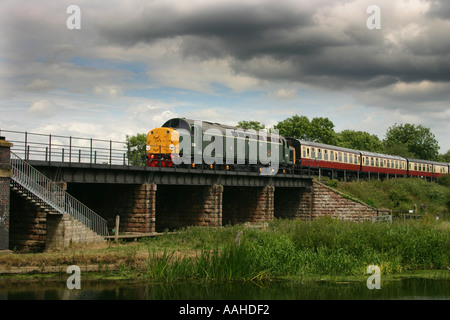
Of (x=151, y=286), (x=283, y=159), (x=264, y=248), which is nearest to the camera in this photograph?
(x=151, y=286)

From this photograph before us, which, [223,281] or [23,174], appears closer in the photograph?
[223,281]

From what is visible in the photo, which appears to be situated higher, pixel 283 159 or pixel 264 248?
pixel 283 159

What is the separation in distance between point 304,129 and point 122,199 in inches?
2328

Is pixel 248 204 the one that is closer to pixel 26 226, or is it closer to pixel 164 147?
pixel 164 147

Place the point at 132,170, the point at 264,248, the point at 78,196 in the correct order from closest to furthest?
1. the point at 264,248
2. the point at 132,170
3. the point at 78,196

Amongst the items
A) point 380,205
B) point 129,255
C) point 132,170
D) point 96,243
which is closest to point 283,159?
point 380,205

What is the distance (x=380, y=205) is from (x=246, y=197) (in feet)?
51.0

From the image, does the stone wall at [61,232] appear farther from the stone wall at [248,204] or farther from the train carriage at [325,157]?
the train carriage at [325,157]

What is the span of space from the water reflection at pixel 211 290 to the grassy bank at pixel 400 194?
111 ft

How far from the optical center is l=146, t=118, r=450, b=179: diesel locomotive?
124 feet

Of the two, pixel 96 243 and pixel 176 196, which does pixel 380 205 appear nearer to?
pixel 176 196

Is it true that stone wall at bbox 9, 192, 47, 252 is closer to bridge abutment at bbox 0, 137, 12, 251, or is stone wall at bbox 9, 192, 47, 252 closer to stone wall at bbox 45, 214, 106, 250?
stone wall at bbox 45, 214, 106, 250

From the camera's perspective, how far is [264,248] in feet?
70.3

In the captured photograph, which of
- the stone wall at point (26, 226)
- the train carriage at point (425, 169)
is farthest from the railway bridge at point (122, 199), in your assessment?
the train carriage at point (425, 169)
